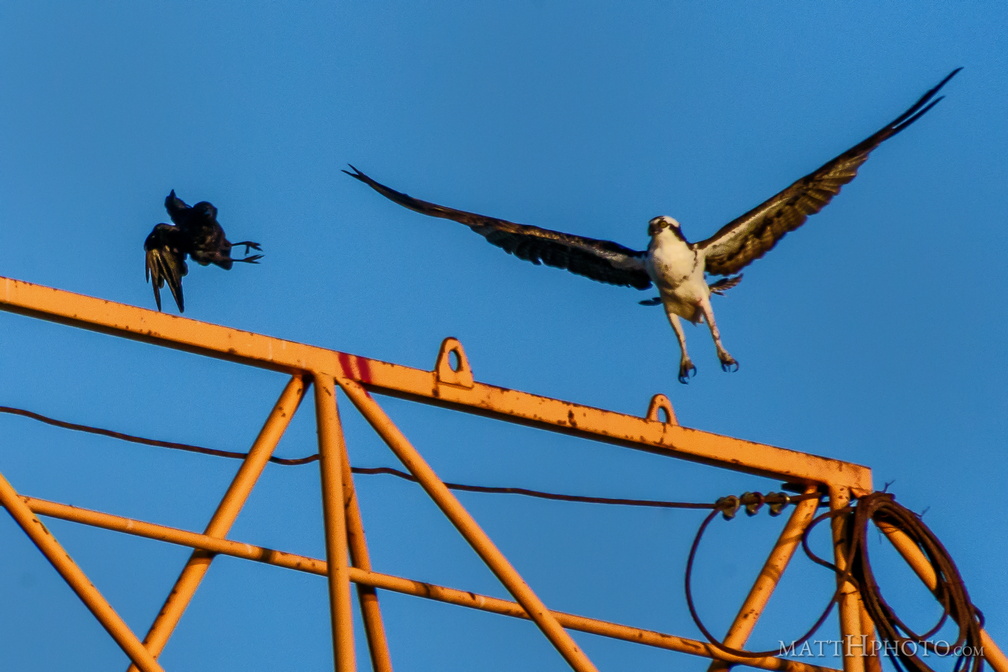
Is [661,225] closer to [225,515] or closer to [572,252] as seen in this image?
[572,252]

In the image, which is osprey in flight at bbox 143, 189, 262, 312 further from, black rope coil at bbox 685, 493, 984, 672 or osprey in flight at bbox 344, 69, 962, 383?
black rope coil at bbox 685, 493, 984, 672

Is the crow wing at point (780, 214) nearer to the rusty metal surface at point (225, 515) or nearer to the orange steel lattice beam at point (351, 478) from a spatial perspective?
the orange steel lattice beam at point (351, 478)

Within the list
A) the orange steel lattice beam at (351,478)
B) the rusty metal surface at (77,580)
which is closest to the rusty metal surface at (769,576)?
the orange steel lattice beam at (351,478)

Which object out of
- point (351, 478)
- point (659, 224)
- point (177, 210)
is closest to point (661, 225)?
point (659, 224)

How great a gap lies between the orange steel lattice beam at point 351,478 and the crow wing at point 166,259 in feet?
11.8

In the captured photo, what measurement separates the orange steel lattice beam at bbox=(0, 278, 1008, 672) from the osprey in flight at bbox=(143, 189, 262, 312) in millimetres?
3485

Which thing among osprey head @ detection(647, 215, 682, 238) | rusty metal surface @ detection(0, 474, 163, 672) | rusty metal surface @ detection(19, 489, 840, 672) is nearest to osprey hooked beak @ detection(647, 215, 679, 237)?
osprey head @ detection(647, 215, 682, 238)

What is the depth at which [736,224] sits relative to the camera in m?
10.6

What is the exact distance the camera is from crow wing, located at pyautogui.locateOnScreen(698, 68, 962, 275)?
10.4 meters

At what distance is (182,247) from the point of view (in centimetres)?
969

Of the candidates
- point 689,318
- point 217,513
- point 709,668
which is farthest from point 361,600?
point 689,318

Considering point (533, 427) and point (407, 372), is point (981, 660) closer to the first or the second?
point (533, 427)

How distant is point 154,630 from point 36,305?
122 centimetres

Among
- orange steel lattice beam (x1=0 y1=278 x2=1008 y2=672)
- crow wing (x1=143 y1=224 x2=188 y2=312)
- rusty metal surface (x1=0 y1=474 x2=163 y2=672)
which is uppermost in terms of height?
crow wing (x1=143 y1=224 x2=188 y2=312)
